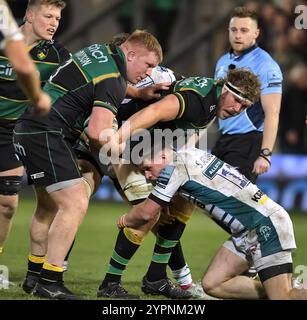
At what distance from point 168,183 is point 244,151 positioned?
2221mm

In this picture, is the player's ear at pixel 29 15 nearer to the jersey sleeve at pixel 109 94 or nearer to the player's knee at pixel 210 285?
the jersey sleeve at pixel 109 94

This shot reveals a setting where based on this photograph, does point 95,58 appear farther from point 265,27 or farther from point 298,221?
point 265,27

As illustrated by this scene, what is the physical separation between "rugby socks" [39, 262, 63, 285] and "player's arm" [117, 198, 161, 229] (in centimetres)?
71

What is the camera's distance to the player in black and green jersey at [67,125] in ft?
22.6

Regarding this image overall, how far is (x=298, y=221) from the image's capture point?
516 inches

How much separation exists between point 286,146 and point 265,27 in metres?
2.02

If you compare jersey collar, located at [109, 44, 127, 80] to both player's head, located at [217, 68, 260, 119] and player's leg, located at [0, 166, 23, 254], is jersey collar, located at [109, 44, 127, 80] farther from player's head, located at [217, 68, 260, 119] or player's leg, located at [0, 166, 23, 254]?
player's leg, located at [0, 166, 23, 254]

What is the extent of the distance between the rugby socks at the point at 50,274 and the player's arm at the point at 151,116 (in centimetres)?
108

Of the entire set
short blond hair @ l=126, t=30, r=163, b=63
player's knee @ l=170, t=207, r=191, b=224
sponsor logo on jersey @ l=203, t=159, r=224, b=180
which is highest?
short blond hair @ l=126, t=30, r=163, b=63

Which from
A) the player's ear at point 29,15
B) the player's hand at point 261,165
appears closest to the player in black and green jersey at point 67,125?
the player's ear at point 29,15

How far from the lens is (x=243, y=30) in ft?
29.0

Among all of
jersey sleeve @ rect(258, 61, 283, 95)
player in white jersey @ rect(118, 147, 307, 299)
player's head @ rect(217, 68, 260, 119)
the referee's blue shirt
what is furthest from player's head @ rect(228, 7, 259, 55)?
player in white jersey @ rect(118, 147, 307, 299)

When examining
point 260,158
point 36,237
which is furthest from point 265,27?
point 36,237

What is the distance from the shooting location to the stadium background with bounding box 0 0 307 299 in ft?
32.5
